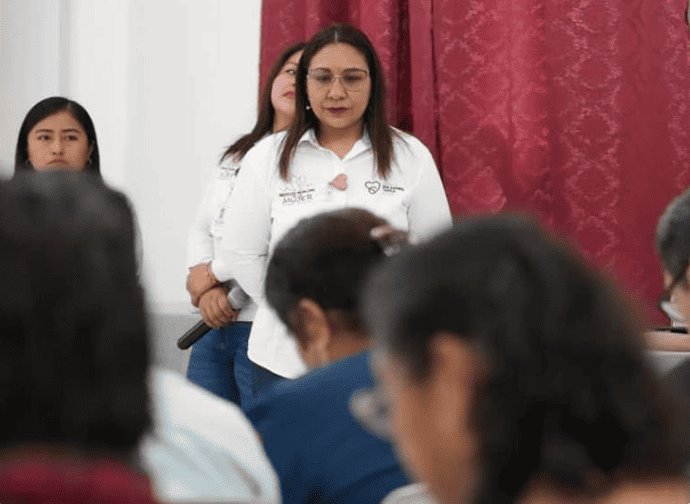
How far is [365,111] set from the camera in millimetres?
2932

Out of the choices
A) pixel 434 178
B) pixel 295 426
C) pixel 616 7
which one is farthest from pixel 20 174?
pixel 616 7

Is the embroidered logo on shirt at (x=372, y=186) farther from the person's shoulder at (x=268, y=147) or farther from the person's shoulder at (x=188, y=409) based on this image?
the person's shoulder at (x=188, y=409)

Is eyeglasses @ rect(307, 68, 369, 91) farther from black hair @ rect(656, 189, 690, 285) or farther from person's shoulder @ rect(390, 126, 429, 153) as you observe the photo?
black hair @ rect(656, 189, 690, 285)

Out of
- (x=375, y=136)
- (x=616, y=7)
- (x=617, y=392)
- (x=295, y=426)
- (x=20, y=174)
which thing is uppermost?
(x=616, y=7)

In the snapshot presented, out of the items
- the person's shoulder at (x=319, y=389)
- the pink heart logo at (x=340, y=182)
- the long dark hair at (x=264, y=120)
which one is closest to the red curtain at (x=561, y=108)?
the long dark hair at (x=264, y=120)

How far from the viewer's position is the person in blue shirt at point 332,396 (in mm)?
1534

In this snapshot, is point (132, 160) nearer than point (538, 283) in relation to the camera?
No

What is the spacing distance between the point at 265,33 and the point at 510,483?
3.03 meters

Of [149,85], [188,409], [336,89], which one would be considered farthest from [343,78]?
[188,409]

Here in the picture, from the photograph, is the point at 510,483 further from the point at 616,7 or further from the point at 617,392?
the point at 616,7

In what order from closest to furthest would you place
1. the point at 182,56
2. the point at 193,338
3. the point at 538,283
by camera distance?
the point at 538,283, the point at 193,338, the point at 182,56

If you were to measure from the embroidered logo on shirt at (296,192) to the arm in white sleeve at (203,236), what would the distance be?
0.54 metres

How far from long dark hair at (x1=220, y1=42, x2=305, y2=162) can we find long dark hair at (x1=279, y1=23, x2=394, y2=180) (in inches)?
13.2

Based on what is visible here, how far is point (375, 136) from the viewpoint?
2.85 meters
